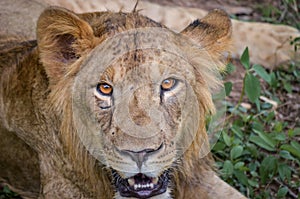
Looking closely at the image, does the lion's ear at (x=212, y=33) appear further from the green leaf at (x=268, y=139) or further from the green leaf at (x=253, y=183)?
the green leaf at (x=253, y=183)

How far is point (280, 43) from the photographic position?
4.86 metres

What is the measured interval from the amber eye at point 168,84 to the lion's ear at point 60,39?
1.02ft

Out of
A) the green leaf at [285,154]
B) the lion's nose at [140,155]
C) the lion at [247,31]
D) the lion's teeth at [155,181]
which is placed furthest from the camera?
the lion at [247,31]

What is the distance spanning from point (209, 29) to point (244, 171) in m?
1.14

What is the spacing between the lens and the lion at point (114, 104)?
2.54 m

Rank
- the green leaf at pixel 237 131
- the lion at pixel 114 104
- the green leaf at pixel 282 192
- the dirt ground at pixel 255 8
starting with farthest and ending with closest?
the dirt ground at pixel 255 8, the green leaf at pixel 237 131, the green leaf at pixel 282 192, the lion at pixel 114 104

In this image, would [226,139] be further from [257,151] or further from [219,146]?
[257,151]

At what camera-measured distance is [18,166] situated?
3.44 meters

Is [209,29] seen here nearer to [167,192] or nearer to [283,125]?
[167,192]

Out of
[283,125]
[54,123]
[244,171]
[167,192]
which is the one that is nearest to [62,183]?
[54,123]

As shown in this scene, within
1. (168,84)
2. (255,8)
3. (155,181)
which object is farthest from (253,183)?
(255,8)

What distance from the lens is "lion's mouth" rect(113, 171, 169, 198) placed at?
8.54ft

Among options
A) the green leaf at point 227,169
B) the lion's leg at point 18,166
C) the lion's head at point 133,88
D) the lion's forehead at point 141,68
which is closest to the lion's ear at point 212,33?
the lion's head at point 133,88

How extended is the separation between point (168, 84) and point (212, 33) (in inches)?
16.7
